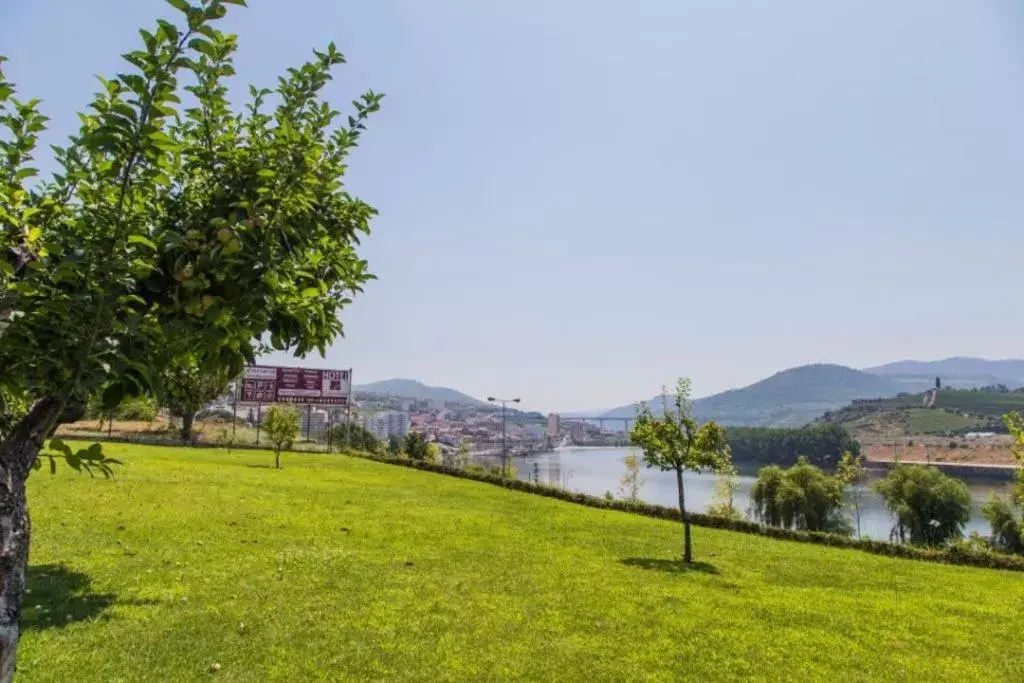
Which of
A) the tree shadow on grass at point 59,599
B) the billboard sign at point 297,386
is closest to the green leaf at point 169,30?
the tree shadow on grass at point 59,599

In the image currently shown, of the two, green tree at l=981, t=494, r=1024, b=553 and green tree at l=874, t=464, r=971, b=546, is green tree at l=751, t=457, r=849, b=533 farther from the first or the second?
green tree at l=981, t=494, r=1024, b=553

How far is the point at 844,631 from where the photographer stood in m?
11.0

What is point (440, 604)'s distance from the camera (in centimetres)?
1055

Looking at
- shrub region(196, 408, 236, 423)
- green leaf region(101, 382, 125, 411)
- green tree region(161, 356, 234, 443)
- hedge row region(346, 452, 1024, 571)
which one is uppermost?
green tree region(161, 356, 234, 443)

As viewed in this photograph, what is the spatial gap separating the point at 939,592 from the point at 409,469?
3344 centimetres

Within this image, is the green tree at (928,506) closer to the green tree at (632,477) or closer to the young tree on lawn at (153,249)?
the green tree at (632,477)

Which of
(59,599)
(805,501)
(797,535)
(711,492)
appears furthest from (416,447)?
(711,492)

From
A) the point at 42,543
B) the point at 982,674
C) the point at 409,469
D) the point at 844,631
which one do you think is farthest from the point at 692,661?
the point at 409,469

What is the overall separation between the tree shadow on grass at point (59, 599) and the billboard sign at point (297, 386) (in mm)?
50026

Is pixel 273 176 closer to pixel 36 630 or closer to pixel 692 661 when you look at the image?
pixel 36 630

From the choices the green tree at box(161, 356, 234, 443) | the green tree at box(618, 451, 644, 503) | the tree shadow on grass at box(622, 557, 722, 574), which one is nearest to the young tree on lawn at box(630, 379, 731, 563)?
the tree shadow on grass at box(622, 557, 722, 574)

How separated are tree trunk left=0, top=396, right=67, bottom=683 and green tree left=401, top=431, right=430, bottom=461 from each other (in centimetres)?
6231

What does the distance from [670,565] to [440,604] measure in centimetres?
842

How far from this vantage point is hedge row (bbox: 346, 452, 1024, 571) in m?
24.3
